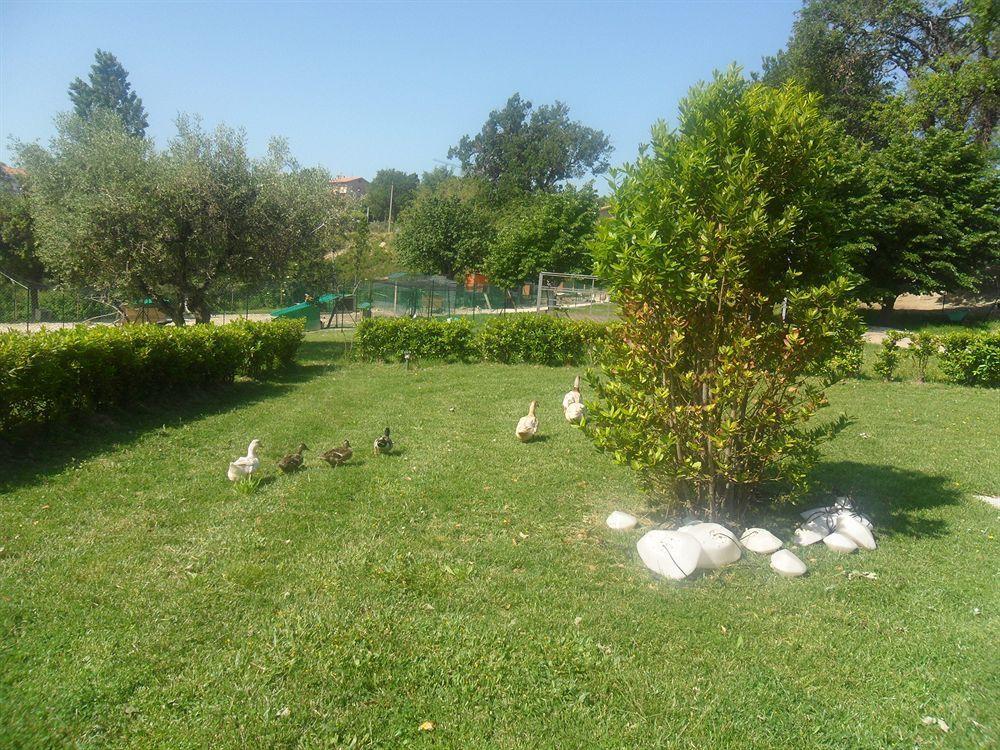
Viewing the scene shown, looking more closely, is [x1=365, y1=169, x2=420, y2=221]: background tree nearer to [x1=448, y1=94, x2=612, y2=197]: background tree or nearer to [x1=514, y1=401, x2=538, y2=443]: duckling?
[x1=448, y1=94, x2=612, y2=197]: background tree

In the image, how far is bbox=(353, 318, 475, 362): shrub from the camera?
621 inches

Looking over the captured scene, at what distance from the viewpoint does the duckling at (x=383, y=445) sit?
718 cm

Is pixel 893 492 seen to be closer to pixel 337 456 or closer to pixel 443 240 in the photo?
pixel 337 456

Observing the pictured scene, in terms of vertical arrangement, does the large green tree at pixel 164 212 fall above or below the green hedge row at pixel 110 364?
above

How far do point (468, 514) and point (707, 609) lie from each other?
2.14 m

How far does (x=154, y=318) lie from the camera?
27.3 meters

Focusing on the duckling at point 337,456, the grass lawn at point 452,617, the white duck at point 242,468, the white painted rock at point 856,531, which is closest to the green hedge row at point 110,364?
the grass lawn at point 452,617

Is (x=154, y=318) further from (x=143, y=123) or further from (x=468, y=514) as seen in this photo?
(x=143, y=123)

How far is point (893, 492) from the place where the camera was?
627cm

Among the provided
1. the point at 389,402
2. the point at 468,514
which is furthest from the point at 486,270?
the point at 468,514

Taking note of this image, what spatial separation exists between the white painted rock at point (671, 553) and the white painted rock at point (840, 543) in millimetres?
1182

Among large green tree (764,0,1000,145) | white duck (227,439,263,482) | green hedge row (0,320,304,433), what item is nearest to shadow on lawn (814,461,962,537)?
white duck (227,439,263,482)

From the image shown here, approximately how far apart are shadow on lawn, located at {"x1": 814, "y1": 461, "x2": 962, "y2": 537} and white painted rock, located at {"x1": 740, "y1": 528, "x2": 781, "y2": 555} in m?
1.12

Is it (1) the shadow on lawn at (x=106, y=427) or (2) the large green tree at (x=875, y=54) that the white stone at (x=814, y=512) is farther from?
(2) the large green tree at (x=875, y=54)
